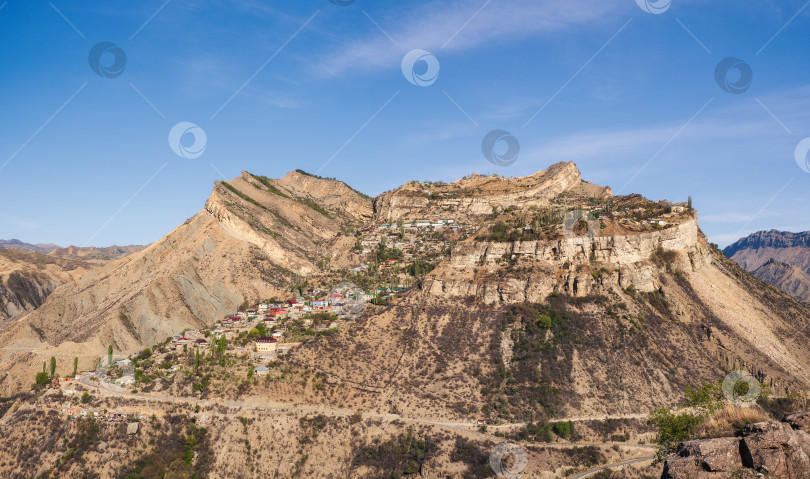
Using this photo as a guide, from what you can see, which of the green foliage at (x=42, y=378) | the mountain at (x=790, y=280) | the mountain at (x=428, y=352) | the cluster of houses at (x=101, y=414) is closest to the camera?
the mountain at (x=428, y=352)

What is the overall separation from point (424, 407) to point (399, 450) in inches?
255

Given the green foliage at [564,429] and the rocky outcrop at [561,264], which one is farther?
the rocky outcrop at [561,264]

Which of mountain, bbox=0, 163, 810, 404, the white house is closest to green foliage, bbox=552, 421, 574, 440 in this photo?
mountain, bbox=0, 163, 810, 404

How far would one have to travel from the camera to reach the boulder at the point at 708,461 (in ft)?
66.2

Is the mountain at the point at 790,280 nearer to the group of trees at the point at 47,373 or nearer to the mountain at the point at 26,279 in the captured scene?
the group of trees at the point at 47,373

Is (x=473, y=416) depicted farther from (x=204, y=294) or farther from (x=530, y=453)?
(x=204, y=294)

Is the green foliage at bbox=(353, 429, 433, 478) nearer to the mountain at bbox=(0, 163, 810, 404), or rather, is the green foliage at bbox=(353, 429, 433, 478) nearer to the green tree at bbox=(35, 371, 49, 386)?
the mountain at bbox=(0, 163, 810, 404)

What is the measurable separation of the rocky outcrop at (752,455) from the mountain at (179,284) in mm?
72142

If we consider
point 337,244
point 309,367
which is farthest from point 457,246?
point 337,244

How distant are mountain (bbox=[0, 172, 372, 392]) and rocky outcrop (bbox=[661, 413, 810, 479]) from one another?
237 ft

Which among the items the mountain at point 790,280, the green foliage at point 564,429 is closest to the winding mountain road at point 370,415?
the green foliage at point 564,429

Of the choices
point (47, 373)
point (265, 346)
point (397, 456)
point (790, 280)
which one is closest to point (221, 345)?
point (265, 346)

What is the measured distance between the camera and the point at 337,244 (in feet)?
414

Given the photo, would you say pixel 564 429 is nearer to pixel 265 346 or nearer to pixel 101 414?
pixel 265 346
